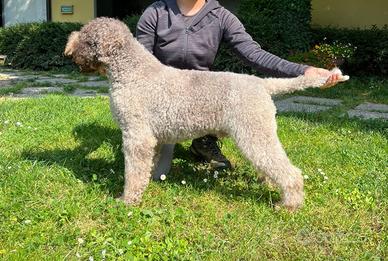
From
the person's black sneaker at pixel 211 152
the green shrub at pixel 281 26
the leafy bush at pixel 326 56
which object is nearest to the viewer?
the person's black sneaker at pixel 211 152

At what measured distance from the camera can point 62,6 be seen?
13586mm

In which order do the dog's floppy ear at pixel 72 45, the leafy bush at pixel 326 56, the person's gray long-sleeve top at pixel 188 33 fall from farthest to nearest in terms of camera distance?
the leafy bush at pixel 326 56, the person's gray long-sleeve top at pixel 188 33, the dog's floppy ear at pixel 72 45

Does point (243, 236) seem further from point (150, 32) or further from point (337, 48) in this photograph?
point (337, 48)

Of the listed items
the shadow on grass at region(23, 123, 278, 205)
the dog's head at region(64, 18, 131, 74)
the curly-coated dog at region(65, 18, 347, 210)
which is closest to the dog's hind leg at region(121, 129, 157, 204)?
the curly-coated dog at region(65, 18, 347, 210)

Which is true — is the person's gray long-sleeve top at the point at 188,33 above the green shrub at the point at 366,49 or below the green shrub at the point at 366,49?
above

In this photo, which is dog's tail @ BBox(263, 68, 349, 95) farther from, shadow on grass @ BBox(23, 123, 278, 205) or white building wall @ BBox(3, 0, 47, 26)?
white building wall @ BBox(3, 0, 47, 26)

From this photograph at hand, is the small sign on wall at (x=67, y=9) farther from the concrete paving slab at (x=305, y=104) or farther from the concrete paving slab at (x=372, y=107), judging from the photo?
the concrete paving slab at (x=372, y=107)

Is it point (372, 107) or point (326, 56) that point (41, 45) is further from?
point (372, 107)

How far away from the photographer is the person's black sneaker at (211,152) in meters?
4.27

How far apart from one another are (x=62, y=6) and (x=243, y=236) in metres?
12.1

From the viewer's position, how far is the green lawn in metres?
2.85

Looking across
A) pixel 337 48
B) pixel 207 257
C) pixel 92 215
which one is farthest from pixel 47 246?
pixel 337 48

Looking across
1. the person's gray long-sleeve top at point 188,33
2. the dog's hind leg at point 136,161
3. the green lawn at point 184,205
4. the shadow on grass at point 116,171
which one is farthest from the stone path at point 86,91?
the dog's hind leg at point 136,161

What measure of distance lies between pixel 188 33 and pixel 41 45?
28.4 ft
